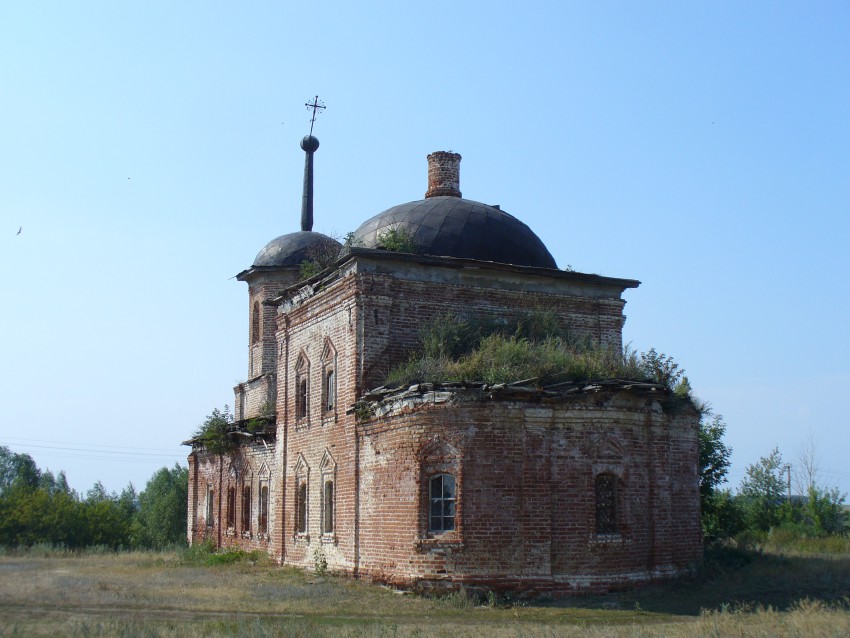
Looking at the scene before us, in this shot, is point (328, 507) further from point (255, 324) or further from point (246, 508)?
point (255, 324)

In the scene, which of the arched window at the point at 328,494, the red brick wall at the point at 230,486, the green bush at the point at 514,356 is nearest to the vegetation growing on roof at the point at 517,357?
the green bush at the point at 514,356

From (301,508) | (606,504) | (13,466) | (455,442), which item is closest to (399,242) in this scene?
(455,442)

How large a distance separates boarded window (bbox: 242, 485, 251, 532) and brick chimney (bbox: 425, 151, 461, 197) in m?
9.65

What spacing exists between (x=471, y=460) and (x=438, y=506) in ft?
3.56

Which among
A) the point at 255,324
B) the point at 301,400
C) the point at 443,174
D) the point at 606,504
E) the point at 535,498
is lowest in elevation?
the point at 606,504

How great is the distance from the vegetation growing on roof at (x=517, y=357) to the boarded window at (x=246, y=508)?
9364mm

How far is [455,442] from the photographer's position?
49.7ft

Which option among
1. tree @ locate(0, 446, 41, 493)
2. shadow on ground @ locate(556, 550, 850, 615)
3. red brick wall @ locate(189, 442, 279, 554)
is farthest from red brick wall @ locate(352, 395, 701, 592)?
tree @ locate(0, 446, 41, 493)

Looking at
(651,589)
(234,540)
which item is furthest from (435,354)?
(234,540)

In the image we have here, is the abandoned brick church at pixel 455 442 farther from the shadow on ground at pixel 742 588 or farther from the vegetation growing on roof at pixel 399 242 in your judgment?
the shadow on ground at pixel 742 588

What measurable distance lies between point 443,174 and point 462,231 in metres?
3.28

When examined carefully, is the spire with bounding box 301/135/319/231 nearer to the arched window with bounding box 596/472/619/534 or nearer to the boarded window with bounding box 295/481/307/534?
the boarded window with bounding box 295/481/307/534

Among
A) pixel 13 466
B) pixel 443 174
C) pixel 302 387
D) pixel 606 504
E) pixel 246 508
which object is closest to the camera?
pixel 606 504

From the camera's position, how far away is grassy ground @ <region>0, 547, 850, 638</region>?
11.1 metres
